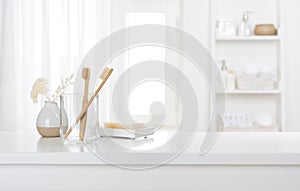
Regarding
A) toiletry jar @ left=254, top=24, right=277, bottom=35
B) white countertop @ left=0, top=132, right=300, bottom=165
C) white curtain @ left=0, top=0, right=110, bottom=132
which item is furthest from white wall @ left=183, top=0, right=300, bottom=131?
white countertop @ left=0, top=132, right=300, bottom=165

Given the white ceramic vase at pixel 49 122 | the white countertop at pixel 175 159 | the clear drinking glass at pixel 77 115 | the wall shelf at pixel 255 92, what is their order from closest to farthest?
the white countertop at pixel 175 159
the clear drinking glass at pixel 77 115
the white ceramic vase at pixel 49 122
the wall shelf at pixel 255 92

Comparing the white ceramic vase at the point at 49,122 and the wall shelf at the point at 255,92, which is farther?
the wall shelf at the point at 255,92

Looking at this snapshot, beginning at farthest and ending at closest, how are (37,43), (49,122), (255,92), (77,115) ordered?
(37,43) < (255,92) < (49,122) < (77,115)

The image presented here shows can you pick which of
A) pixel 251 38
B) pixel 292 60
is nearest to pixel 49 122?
pixel 251 38

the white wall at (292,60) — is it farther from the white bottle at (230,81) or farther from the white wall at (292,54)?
the white bottle at (230,81)

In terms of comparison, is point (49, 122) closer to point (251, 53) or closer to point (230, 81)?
point (230, 81)

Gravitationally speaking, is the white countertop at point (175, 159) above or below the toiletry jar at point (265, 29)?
below

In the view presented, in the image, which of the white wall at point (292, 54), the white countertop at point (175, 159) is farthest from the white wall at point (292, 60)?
the white countertop at point (175, 159)

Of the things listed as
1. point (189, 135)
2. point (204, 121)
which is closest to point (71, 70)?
point (204, 121)

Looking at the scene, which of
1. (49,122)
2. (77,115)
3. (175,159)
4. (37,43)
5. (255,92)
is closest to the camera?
(175,159)

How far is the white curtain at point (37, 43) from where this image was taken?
3.78 m

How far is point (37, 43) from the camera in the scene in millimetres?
3822

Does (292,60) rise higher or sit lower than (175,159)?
higher

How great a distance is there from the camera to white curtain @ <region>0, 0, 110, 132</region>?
378cm
